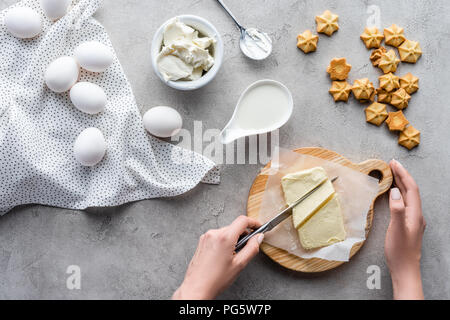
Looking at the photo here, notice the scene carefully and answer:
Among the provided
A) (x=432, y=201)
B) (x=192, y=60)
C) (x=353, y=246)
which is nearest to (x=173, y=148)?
(x=192, y=60)

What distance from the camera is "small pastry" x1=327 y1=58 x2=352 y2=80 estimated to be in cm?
113

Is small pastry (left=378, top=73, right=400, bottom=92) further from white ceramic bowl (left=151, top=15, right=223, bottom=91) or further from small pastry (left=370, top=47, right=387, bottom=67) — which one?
white ceramic bowl (left=151, top=15, right=223, bottom=91)

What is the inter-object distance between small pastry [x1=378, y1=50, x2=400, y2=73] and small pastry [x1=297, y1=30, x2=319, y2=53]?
199 millimetres

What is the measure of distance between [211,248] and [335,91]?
22.3 inches

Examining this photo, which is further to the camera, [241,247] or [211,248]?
[241,247]

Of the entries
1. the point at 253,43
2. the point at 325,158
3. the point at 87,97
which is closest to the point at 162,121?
the point at 87,97

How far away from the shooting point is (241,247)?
1.07 metres

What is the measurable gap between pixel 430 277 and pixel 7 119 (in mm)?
1269

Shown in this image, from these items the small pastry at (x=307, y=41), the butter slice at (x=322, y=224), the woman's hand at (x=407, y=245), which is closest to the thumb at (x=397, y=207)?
the woman's hand at (x=407, y=245)

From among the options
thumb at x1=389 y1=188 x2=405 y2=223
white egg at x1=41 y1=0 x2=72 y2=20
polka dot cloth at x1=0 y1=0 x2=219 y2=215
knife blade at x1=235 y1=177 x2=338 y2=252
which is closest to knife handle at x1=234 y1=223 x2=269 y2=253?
knife blade at x1=235 y1=177 x2=338 y2=252

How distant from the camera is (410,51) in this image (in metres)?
1.14

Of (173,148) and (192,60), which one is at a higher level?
(192,60)
